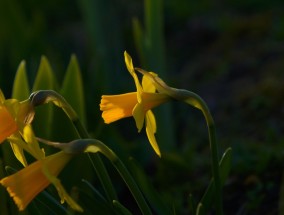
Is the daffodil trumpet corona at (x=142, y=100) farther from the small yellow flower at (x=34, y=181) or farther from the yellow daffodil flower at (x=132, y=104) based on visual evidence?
the small yellow flower at (x=34, y=181)

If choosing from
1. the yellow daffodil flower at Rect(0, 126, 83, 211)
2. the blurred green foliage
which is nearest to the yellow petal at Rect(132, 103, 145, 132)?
the yellow daffodil flower at Rect(0, 126, 83, 211)

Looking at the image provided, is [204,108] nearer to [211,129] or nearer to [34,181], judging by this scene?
[211,129]

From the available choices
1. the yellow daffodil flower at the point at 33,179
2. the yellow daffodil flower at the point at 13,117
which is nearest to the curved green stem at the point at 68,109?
the yellow daffodil flower at the point at 13,117

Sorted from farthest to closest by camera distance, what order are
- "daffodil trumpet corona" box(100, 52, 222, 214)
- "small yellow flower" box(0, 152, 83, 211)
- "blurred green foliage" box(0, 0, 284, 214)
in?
"blurred green foliage" box(0, 0, 284, 214) < "daffodil trumpet corona" box(100, 52, 222, 214) < "small yellow flower" box(0, 152, 83, 211)

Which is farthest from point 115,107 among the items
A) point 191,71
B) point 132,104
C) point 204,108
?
point 191,71

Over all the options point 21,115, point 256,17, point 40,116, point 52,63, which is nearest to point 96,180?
point 40,116

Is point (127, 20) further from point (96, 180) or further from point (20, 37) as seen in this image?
point (96, 180)

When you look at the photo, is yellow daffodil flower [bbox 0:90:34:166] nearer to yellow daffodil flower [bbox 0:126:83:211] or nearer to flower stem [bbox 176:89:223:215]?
yellow daffodil flower [bbox 0:126:83:211]
